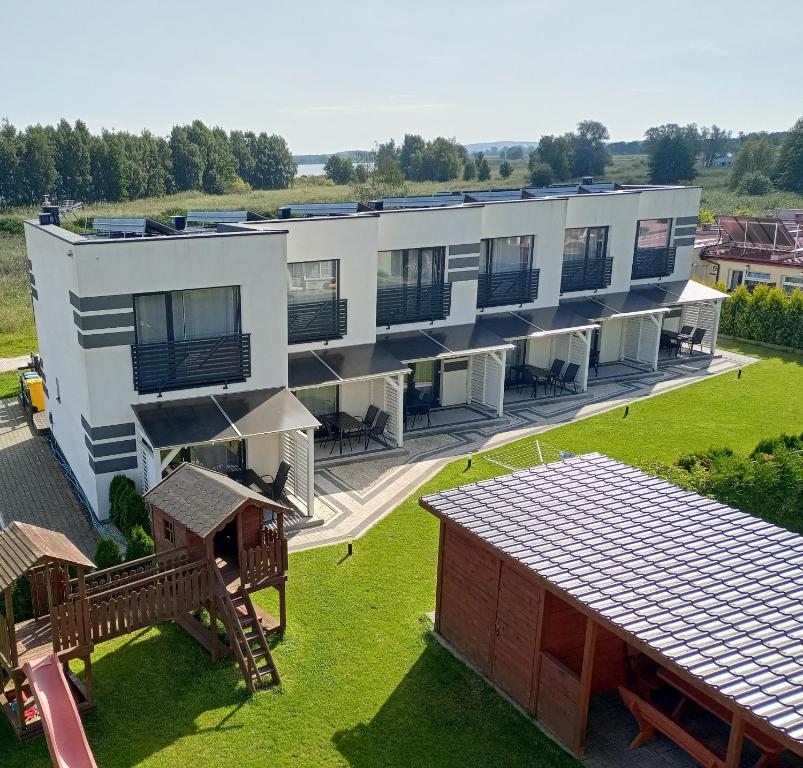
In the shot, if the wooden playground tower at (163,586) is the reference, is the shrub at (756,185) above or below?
above

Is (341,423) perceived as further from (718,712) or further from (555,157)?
(555,157)

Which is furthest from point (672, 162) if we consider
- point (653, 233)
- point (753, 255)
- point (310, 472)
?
point (310, 472)

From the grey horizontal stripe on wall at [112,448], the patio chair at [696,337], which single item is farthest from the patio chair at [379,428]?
the patio chair at [696,337]

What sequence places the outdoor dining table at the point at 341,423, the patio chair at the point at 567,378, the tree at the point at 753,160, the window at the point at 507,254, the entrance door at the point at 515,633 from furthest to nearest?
the tree at the point at 753,160 → the patio chair at the point at 567,378 → the window at the point at 507,254 → the outdoor dining table at the point at 341,423 → the entrance door at the point at 515,633

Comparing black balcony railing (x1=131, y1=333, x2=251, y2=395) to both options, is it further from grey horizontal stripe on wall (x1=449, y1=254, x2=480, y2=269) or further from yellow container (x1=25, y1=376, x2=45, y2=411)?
grey horizontal stripe on wall (x1=449, y1=254, x2=480, y2=269)

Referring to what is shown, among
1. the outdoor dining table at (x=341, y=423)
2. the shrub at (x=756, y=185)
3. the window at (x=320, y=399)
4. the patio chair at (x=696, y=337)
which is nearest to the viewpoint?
the outdoor dining table at (x=341, y=423)

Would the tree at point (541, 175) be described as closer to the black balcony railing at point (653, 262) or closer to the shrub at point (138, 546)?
the black balcony railing at point (653, 262)

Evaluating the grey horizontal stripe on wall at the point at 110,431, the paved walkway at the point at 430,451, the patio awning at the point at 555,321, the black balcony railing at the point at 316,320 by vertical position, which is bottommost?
the paved walkway at the point at 430,451

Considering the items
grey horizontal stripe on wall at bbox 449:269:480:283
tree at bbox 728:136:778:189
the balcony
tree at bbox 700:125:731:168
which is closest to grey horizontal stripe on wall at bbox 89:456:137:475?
grey horizontal stripe on wall at bbox 449:269:480:283
